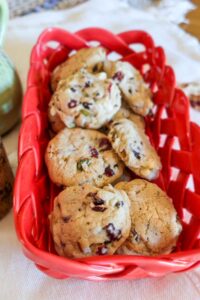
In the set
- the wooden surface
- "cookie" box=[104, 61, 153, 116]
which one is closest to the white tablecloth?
the wooden surface

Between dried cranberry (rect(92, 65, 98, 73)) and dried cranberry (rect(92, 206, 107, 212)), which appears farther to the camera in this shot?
dried cranberry (rect(92, 65, 98, 73))

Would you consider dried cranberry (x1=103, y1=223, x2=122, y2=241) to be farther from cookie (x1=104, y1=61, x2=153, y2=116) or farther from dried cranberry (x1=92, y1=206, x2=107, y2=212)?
cookie (x1=104, y1=61, x2=153, y2=116)

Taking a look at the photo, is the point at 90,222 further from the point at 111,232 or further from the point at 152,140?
the point at 152,140

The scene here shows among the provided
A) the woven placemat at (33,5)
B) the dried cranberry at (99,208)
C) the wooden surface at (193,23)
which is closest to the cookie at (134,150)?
the dried cranberry at (99,208)

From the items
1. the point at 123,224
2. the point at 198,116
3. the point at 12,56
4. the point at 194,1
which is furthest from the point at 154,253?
the point at 194,1

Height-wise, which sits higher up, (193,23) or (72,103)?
(72,103)

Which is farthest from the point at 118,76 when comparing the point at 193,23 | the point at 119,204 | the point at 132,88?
the point at 193,23

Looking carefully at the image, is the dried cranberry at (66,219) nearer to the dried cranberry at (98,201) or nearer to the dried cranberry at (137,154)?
the dried cranberry at (98,201)

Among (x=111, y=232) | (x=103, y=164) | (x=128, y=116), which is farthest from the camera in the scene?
(x=128, y=116)
